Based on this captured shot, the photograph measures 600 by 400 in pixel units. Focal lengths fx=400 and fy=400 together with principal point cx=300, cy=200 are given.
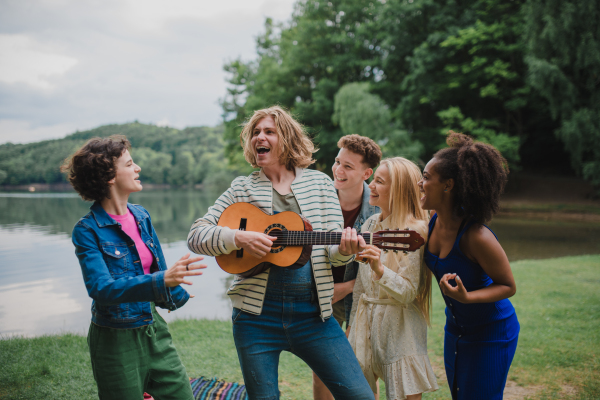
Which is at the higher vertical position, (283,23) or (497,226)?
(283,23)

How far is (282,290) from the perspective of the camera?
93.4 inches

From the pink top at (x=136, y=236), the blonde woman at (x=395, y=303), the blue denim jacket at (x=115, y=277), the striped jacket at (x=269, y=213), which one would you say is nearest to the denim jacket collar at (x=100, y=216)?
the blue denim jacket at (x=115, y=277)

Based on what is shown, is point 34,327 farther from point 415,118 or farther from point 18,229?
point 415,118

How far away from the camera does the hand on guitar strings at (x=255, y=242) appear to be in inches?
89.1

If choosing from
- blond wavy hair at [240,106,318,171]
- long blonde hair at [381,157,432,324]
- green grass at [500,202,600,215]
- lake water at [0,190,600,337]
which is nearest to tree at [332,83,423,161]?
green grass at [500,202,600,215]

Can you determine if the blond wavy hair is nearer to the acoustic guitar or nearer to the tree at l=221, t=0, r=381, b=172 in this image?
the acoustic guitar

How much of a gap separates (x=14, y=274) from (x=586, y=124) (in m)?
25.3

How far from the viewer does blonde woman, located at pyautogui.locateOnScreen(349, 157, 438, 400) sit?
8.76ft

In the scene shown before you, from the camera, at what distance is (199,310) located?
26.3 ft

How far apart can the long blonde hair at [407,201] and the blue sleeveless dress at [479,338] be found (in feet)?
1.50

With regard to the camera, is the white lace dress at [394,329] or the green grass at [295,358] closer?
the white lace dress at [394,329]

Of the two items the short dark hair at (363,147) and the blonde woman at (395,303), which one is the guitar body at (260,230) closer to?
the blonde woman at (395,303)

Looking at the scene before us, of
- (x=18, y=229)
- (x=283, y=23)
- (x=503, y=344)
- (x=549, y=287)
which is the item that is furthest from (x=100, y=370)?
(x=283, y=23)

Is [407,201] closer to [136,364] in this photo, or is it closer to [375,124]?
[136,364]
